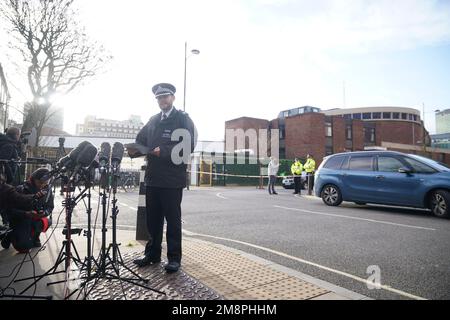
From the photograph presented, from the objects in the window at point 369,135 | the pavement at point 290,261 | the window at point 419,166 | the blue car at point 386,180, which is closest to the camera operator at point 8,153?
the pavement at point 290,261

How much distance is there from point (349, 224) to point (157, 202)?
182 inches

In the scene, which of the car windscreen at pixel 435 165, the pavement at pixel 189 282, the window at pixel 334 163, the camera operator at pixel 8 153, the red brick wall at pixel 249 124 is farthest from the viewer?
the red brick wall at pixel 249 124

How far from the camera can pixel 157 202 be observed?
12.5ft

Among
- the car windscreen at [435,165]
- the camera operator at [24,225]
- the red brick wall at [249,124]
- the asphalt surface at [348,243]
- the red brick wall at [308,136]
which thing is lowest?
the asphalt surface at [348,243]

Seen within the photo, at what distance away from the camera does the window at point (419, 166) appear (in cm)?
800

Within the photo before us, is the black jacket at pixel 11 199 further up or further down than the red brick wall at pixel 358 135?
further down

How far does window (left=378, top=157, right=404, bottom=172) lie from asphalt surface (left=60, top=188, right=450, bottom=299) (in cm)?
129

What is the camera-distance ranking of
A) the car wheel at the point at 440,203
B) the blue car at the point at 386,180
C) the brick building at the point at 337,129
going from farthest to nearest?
the brick building at the point at 337,129 → the blue car at the point at 386,180 → the car wheel at the point at 440,203

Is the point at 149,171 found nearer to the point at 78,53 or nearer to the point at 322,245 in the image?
the point at 322,245

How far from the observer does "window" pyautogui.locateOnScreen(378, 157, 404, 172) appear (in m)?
8.59

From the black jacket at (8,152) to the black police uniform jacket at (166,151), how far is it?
2.61 metres

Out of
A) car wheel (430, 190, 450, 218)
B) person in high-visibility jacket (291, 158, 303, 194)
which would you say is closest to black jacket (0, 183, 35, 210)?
car wheel (430, 190, 450, 218)

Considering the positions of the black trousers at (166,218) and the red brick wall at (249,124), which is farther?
the red brick wall at (249,124)

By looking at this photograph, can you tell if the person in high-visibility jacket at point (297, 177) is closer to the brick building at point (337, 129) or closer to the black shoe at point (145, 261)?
the black shoe at point (145, 261)
